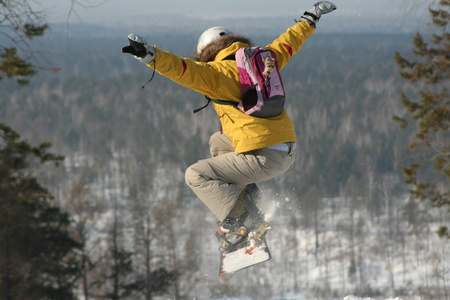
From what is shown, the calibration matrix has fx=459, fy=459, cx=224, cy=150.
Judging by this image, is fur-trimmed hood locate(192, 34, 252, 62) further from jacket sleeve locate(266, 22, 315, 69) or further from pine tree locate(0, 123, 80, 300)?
pine tree locate(0, 123, 80, 300)

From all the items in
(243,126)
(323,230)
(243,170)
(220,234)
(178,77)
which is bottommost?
(220,234)

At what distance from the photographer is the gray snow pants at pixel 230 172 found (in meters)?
4.21

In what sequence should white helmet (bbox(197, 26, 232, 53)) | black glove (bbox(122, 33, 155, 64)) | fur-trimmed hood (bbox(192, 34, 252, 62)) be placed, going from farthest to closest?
white helmet (bbox(197, 26, 232, 53)) → fur-trimmed hood (bbox(192, 34, 252, 62)) → black glove (bbox(122, 33, 155, 64))

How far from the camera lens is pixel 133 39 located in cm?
335

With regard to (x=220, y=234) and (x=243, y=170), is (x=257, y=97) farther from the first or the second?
(x=220, y=234)

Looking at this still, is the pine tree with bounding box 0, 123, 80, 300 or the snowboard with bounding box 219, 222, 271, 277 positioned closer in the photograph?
the snowboard with bounding box 219, 222, 271, 277

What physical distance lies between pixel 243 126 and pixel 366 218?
69.9 metres

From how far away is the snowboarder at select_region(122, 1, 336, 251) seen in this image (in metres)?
3.81

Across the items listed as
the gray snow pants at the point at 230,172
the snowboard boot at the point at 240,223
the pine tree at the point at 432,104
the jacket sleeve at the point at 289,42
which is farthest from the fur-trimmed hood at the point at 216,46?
the pine tree at the point at 432,104

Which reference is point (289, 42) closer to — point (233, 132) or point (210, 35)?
point (210, 35)

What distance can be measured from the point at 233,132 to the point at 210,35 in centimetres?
91

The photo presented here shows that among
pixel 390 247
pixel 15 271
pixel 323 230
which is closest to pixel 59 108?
pixel 323 230

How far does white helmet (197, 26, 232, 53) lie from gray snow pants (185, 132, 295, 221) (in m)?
1.03

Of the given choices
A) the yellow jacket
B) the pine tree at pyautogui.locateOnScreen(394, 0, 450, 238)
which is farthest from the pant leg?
the pine tree at pyautogui.locateOnScreen(394, 0, 450, 238)
